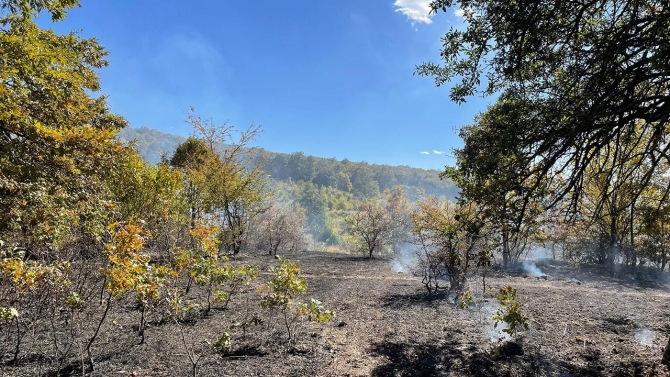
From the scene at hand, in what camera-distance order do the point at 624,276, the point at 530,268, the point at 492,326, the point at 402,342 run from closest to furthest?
the point at 402,342
the point at 492,326
the point at 624,276
the point at 530,268

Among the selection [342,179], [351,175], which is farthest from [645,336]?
[351,175]

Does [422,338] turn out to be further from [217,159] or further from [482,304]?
[217,159]

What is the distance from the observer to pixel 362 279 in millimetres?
12578

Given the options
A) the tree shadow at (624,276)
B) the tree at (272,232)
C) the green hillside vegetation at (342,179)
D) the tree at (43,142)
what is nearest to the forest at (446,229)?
the tree at (43,142)

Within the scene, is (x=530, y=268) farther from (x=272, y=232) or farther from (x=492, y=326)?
(x=272, y=232)

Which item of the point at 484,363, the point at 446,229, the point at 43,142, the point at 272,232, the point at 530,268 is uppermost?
the point at 43,142

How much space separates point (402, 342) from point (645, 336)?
373 centimetres

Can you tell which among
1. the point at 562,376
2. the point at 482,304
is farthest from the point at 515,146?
the point at 482,304

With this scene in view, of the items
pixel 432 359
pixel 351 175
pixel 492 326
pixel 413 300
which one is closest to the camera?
pixel 432 359

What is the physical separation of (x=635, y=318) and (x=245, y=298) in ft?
26.8

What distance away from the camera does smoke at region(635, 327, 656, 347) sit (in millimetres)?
4832

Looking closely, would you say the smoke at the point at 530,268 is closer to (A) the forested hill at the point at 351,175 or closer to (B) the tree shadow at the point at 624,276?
(B) the tree shadow at the point at 624,276

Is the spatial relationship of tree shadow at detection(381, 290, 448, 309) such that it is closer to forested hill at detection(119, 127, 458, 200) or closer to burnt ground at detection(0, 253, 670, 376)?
burnt ground at detection(0, 253, 670, 376)

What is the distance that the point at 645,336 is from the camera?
519 centimetres
